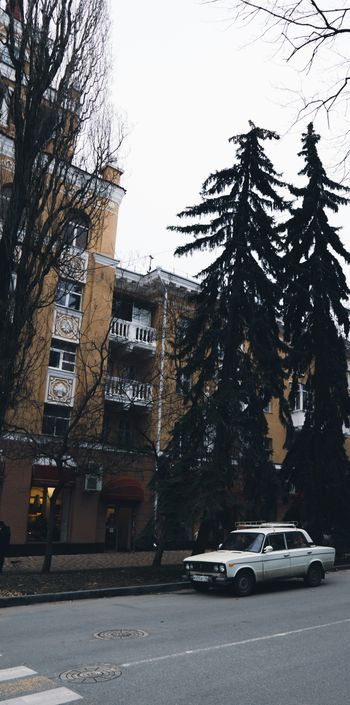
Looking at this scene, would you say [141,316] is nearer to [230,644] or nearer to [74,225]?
[74,225]

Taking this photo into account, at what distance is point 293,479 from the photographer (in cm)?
2253

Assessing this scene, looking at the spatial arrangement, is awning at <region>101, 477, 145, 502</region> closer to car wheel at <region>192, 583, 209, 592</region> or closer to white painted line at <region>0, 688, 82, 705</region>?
car wheel at <region>192, 583, 209, 592</region>

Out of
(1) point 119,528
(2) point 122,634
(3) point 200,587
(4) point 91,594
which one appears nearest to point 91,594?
(4) point 91,594

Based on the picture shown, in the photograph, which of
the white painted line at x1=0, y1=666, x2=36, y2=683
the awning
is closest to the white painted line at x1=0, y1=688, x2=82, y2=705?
the white painted line at x1=0, y1=666, x2=36, y2=683

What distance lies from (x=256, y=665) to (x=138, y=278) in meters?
23.9

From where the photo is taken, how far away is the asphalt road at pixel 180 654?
18.4ft

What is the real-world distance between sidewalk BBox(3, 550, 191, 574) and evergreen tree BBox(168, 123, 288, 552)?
549 cm

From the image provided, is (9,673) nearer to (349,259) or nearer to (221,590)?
(221,590)

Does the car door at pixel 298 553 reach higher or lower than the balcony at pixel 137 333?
lower

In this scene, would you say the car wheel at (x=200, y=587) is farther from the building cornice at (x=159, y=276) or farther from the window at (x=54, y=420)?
the building cornice at (x=159, y=276)

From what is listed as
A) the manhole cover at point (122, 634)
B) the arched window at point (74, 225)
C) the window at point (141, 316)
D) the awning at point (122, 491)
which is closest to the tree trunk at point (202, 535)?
the manhole cover at point (122, 634)

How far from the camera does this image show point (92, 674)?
247 inches

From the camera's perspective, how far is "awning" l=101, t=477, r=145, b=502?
25766 mm

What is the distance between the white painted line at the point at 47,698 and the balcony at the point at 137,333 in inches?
855
